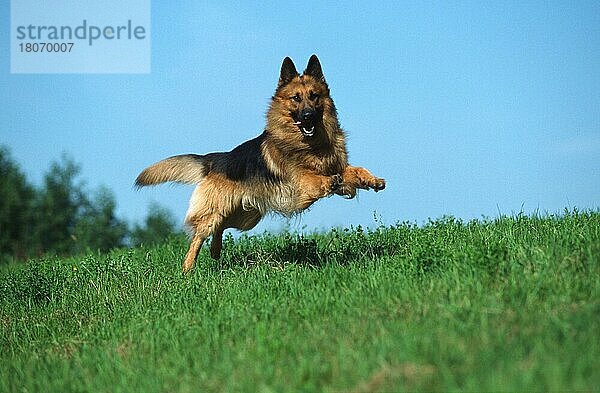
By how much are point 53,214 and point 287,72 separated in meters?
19.9

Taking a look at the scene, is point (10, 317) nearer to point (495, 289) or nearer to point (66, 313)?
point (66, 313)

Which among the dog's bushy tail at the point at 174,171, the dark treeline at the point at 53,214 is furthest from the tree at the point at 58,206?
the dog's bushy tail at the point at 174,171

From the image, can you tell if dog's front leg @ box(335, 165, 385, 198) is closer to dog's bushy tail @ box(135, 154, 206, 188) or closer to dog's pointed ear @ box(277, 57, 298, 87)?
dog's pointed ear @ box(277, 57, 298, 87)

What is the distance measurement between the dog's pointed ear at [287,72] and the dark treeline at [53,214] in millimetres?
17326

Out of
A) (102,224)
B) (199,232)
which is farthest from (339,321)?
(102,224)

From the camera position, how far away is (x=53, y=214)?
89.4ft

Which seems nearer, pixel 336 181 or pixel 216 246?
pixel 336 181

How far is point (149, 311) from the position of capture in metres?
7.64

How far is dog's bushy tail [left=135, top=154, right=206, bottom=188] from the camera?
10906 mm

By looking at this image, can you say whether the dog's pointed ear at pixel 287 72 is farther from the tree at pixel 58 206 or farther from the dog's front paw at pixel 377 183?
the tree at pixel 58 206

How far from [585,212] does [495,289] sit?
16.0ft

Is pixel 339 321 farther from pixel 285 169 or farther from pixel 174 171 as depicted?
pixel 174 171

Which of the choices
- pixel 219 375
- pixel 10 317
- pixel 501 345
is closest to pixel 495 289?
pixel 501 345

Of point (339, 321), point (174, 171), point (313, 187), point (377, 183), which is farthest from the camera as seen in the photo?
point (174, 171)
